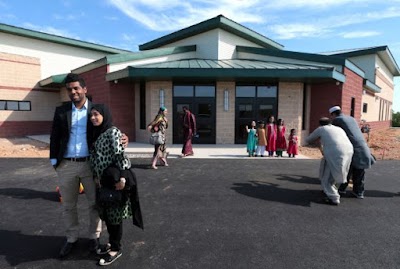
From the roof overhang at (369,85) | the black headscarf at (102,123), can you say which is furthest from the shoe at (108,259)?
the roof overhang at (369,85)

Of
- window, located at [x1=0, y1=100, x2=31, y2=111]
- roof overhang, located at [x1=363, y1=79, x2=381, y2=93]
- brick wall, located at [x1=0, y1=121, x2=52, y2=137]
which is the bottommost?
brick wall, located at [x1=0, y1=121, x2=52, y2=137]

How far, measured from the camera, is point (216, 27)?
50.6 feet

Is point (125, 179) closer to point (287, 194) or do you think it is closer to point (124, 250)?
point (124, 250)

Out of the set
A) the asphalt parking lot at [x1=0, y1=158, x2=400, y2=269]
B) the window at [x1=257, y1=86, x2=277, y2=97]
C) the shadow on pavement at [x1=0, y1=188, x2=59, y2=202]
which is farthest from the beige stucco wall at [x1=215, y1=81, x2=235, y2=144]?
the shadow on pavement at [x1=0, y1=188, x2=59, y2=202]

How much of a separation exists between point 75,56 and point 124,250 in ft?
71.1

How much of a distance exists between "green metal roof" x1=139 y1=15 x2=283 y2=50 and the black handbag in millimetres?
14052

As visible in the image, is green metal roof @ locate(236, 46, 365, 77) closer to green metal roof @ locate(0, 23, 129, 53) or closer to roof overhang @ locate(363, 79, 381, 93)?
roof overhang @ locate(363, 79, 381, 93)

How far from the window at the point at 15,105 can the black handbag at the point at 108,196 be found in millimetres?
19354

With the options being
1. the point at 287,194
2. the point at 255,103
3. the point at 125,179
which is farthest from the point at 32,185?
the point at 255,103

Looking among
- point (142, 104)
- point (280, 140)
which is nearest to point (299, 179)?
point (280, 140)

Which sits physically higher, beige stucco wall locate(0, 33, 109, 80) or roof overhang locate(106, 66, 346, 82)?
beige stucco wall locate(0, 33, 109, 80)

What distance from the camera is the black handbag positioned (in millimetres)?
2799

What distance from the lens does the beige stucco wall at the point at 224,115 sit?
43.3 ft

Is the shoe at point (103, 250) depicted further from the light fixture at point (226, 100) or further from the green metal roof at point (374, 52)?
the green metal roof at point (374, 52)
